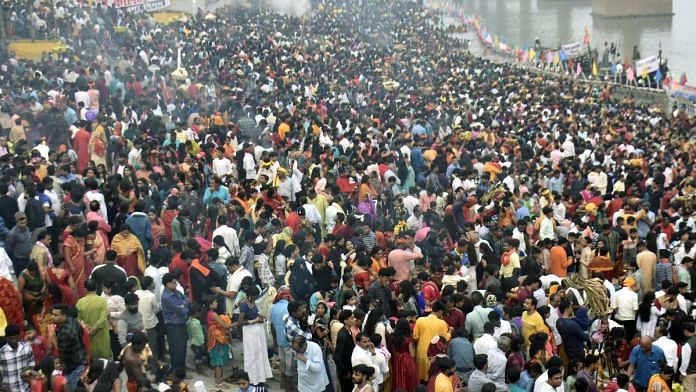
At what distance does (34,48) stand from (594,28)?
133 ft

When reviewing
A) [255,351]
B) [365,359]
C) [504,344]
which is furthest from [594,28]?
[365,359]

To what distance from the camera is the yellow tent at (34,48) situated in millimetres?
24531

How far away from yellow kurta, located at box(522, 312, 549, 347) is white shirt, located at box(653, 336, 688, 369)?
1.00 meters

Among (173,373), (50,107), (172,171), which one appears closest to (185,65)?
(50,107)

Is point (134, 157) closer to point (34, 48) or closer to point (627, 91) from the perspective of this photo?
point (34, 48)

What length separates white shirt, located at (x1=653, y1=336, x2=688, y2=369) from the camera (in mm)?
9258

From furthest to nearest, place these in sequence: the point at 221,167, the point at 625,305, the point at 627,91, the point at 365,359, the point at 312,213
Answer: the point at 627,91 → the point at 221,167 → the point at 312,213 → the point at 625,305 → the point at 365,359

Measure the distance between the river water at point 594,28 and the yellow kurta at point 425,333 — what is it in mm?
36602

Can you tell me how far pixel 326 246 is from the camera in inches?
436

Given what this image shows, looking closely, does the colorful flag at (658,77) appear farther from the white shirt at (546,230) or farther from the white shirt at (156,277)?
the white shirt at (156,277)

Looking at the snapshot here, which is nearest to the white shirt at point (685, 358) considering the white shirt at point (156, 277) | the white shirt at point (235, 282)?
the white shirt at point (235, 282)

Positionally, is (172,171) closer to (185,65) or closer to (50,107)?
(50,107)

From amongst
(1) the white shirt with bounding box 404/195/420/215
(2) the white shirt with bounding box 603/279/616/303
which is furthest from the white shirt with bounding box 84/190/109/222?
(2) the white shirt with bounding box 603/279/616/303

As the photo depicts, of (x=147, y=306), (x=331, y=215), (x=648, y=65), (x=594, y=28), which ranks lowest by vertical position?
(x=594, y=28)
